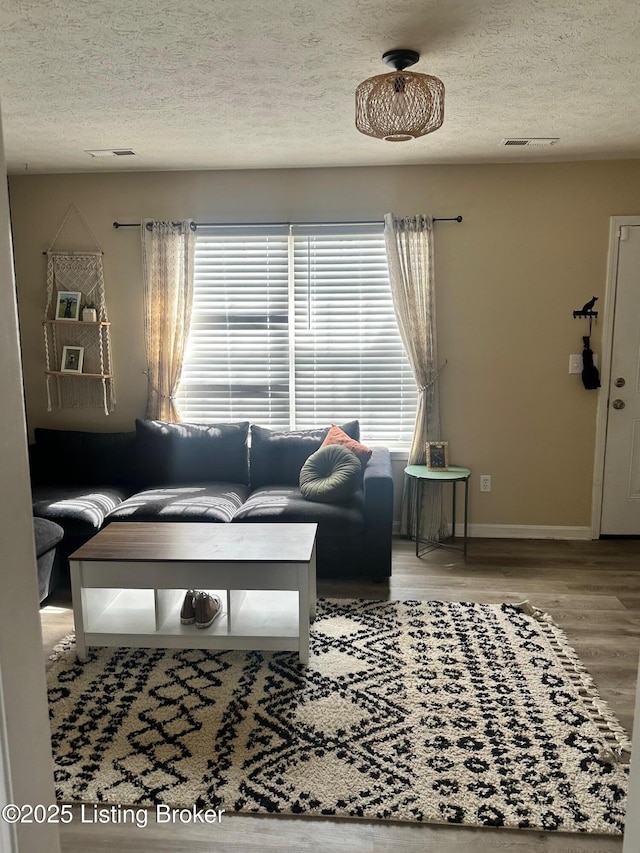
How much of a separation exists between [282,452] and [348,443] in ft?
1.56

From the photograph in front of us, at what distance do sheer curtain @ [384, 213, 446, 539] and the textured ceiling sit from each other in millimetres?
525

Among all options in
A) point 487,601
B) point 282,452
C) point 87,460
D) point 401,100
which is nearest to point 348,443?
point 282,452

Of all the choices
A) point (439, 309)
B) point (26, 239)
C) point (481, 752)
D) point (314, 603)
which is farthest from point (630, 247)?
point (26, 239)

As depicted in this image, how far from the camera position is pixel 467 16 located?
2238 millimetres

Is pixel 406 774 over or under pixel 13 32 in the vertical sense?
under

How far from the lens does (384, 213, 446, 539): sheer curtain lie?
434 centimetres

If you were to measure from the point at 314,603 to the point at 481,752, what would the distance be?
49.5 inches

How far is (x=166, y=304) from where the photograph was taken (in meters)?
4.52

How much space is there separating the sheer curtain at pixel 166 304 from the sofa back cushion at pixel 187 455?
0.26m

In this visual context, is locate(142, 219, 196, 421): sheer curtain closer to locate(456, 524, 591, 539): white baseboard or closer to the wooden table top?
the wooden table top

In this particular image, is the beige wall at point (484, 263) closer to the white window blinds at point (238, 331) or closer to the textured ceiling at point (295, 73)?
the white window blinds at point (238, 331)

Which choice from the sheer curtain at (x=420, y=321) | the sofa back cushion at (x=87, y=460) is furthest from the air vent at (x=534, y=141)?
the sofa back cushion at (x=87, y=460)

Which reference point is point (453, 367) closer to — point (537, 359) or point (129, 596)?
point (537, 359)

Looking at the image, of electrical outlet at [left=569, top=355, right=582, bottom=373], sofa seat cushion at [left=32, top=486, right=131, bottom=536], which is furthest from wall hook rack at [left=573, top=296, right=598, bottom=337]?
sofa seat cushion at [left=32, top=486, right=131, bottom=536]
